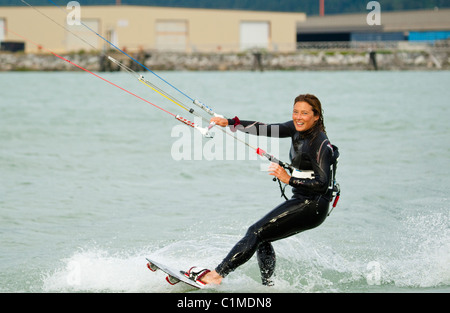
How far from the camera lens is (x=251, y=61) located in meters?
57.4

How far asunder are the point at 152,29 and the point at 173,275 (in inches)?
2296

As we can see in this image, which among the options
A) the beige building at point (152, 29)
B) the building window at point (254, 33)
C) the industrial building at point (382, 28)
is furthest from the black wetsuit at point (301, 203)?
the industrial building at point (382, 28)

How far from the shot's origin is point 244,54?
5744 centimetres

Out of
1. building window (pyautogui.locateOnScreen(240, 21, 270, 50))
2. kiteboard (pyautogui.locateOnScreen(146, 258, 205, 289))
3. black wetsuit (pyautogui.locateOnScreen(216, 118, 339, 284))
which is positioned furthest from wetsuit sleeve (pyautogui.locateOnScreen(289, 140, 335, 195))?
building window (pyautogui.locateOnScreen(240, 21, 270, 50))

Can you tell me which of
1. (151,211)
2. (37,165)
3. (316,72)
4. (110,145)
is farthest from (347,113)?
(316,72)

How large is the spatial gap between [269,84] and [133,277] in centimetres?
3662

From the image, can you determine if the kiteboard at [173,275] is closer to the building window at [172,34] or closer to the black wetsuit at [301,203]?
the black wetsuit at [301,203]

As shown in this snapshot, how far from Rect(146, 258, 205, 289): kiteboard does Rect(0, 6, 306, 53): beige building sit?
54.1m

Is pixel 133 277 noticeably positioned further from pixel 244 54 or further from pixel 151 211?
pixel 244 54

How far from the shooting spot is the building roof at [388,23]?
7556 centimetres

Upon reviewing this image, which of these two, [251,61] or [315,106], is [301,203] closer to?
[315,106]

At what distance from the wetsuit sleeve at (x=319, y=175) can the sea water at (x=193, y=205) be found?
3.72 ft

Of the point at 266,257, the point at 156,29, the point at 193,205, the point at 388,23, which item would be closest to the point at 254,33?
the point at 156,29

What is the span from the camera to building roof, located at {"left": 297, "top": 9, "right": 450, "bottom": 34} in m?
75.6
